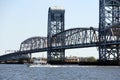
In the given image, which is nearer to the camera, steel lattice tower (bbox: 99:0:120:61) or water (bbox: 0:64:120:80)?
water (bbox: 0:64:120:80)

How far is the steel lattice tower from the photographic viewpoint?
16401cm

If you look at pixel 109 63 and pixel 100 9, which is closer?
pixel 109 63

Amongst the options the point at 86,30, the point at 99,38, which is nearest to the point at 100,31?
the point at 99,38

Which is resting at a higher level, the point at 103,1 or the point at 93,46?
the point at 103,1

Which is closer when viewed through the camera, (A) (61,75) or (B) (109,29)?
(A) (61,75)

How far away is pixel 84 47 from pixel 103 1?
62.4ft

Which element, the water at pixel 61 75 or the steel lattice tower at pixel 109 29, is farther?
the steel lattice tower at pixel 109 29

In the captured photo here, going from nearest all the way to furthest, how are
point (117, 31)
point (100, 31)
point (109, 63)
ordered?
1. point (109, 63)
2. point (117, 31)
3. point (100, 31)

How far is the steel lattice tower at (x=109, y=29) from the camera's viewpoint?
164m

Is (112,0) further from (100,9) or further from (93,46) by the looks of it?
(93,46)

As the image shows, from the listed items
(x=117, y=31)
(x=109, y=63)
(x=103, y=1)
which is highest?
(x=103, y=1)

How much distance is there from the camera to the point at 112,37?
165500 millimetres

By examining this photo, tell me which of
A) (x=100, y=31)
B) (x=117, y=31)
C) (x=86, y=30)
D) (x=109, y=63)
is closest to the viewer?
(x=109, y=63)

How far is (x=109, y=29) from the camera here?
6560 inches
